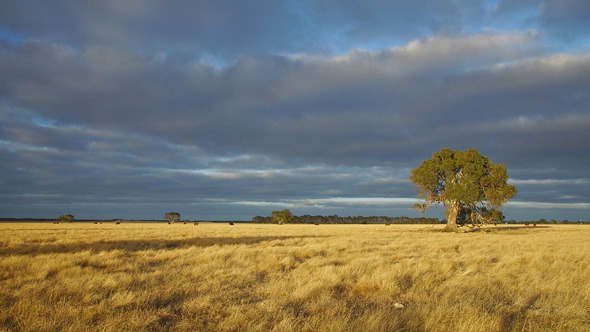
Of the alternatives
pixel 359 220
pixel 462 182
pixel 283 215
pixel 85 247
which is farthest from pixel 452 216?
pixel 359 220

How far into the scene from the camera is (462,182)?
3938 cm

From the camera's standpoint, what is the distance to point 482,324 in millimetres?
5785

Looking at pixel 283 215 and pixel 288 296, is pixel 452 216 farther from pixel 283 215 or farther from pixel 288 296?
pixel 283 215

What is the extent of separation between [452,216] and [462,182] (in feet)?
17.4

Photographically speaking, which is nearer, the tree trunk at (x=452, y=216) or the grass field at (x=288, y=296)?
the grass field at (x=288, y=296)

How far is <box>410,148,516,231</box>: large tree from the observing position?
37750 mm

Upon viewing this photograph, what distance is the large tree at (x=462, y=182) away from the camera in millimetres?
37750

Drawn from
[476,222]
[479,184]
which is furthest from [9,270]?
[476,222]

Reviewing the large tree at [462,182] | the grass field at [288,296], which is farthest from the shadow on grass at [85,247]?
the large tree at [462,182]

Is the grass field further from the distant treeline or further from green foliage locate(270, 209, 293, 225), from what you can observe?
the distant treeline

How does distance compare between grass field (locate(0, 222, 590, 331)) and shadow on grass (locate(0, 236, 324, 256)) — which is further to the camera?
shadow on grass (locate(0, 236, 324, 256))

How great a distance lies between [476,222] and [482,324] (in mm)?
42043

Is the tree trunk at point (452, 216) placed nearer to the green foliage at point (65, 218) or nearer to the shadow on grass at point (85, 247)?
the shadow on grass at point (85, 247)

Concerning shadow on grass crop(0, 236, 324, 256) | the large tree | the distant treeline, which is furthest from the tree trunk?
the distant treeline
